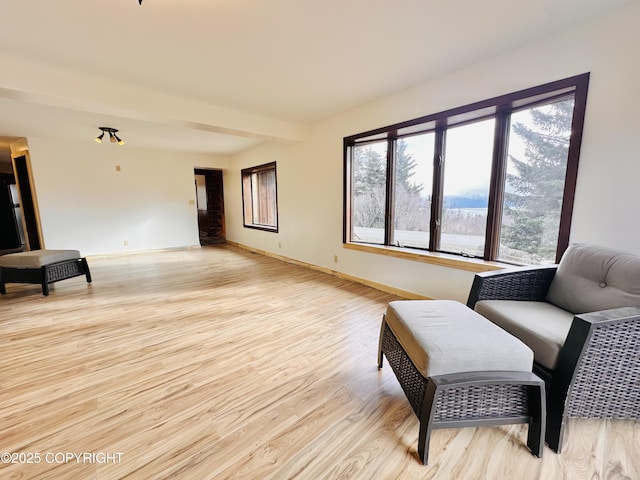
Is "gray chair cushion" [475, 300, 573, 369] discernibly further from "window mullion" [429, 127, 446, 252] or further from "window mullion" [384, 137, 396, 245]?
"window mullion" [384, 137, 396, 245]

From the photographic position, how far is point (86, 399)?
151cm

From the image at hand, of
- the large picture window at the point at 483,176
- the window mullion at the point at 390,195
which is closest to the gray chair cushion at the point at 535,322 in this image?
the large picture window at the point at 483,176

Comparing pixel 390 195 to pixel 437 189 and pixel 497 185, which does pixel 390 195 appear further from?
pixel 497 185

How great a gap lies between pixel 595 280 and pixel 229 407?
2.22 m

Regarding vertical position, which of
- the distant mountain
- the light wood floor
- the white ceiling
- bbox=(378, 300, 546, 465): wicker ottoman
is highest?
the white ceiling

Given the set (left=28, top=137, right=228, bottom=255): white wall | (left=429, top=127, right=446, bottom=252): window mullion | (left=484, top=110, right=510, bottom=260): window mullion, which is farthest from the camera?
(left=28, top=137, right=228, bottom=255): white wall

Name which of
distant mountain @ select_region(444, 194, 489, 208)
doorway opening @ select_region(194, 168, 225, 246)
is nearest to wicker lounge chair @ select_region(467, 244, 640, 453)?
distant mountain @ select_region(444, 194, 489, 208)

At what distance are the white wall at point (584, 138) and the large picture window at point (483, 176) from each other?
0.27 ft

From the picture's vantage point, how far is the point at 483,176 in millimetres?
2521

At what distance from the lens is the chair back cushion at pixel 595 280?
138 cm

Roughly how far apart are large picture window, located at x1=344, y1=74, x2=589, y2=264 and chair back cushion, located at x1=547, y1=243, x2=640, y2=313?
1.48ft

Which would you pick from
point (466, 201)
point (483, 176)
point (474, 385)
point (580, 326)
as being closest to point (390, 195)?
point (466, 201)

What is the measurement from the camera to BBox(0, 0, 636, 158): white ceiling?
1675mm

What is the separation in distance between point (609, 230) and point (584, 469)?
60.9 inches
